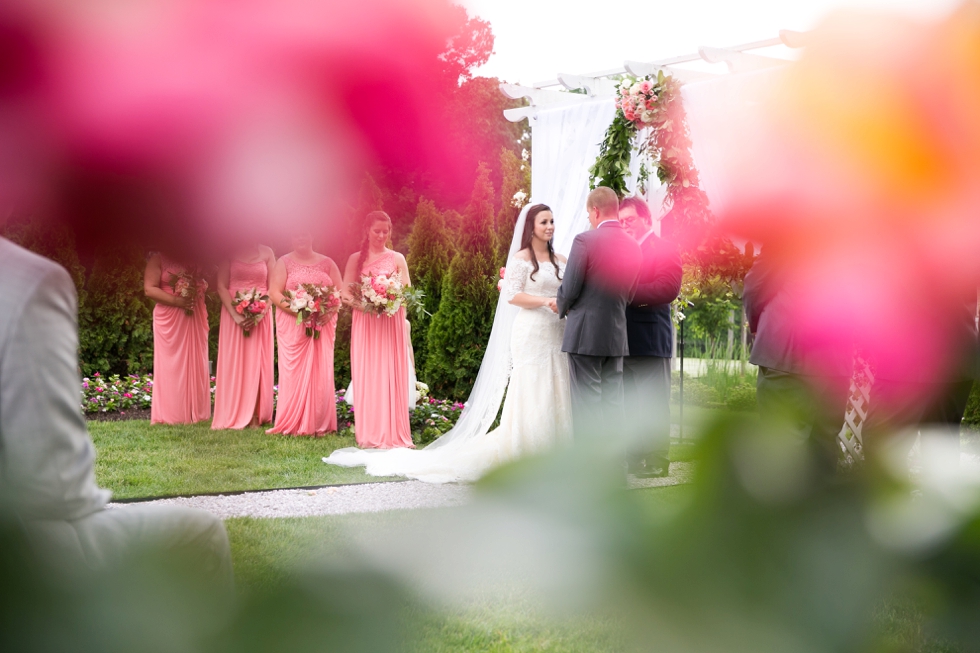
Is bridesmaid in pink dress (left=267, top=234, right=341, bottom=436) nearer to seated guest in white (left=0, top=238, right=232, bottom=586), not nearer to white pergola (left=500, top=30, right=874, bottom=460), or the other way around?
seated guest in white (left=0, top=238, right=232, bottom=586)

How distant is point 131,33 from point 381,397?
7.51m

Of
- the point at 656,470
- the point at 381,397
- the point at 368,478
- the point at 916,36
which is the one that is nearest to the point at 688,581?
the point at 656,470

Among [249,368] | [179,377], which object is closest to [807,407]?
[179,377]

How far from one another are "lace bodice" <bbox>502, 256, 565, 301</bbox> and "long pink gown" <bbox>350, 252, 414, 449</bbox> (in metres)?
1.66

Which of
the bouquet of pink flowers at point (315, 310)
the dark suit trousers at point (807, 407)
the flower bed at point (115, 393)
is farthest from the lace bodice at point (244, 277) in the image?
the flower bed at point (115, 393)

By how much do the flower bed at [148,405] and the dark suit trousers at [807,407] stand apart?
7.63 meters

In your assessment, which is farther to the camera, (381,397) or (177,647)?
(381,397)

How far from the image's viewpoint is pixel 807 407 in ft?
1.15

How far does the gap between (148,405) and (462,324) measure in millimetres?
3538

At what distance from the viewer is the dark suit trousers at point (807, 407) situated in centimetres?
32

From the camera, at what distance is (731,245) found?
1.40 feet

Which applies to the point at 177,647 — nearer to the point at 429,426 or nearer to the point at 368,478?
the point at 368,478

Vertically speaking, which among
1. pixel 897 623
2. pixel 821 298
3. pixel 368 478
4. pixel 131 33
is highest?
pixel 131 33

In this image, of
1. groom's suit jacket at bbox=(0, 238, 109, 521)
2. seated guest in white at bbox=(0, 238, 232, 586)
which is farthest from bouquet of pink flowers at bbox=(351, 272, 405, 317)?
groom's suit jacket at bbox=(0, 238, 109, 521)
